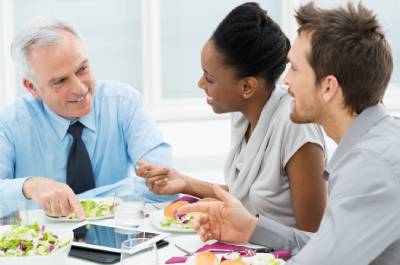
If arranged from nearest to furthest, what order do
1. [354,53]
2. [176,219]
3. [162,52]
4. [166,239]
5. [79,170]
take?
1. [354,53]
2. [166,239]
3. [176,219]
4. [79,170]
5. [162,52]

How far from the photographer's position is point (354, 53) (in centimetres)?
151

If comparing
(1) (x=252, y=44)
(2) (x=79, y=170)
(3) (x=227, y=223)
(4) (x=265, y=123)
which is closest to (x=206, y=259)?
(3) (x=227, y=223)

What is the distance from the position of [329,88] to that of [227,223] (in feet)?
1.56

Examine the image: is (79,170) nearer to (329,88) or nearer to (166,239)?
(166,239)

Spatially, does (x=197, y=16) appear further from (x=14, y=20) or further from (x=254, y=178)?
(x=254, y=178)

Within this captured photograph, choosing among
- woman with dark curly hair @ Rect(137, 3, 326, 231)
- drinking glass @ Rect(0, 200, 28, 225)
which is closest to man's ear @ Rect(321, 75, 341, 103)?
woman with dark curly hair @ Rect(137, 3, 326, 231)

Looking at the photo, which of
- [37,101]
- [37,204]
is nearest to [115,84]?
[37,101]

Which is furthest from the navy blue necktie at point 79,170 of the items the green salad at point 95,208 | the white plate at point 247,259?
the white plate at point 247,259

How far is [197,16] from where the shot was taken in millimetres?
3812

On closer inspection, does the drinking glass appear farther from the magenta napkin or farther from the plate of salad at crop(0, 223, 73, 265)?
the magenta napkin

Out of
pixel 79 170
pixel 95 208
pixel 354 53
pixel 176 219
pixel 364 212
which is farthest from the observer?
pixel 79 170

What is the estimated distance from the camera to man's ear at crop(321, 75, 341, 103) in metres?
1.55

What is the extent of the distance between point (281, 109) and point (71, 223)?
79 centimetres

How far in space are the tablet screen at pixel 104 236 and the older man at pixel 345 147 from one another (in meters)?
0.19
